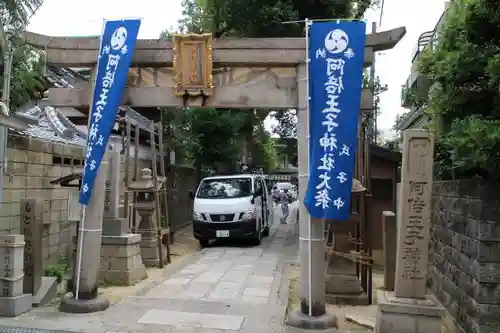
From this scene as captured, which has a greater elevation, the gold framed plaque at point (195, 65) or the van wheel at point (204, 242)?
the gold framed plaque at point (195, 65)

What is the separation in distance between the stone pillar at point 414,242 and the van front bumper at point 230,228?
31.1 ft

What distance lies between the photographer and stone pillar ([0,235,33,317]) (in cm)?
658

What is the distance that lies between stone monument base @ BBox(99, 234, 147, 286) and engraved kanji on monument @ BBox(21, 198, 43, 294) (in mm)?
2101

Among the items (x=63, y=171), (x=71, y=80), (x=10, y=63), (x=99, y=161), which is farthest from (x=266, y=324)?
(x=71, y=80)

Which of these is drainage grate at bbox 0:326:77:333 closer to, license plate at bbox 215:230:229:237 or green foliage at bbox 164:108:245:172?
license plate at bbox 215:230:229:237

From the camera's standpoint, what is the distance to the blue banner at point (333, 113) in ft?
20.9

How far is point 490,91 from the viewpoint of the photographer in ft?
17.6

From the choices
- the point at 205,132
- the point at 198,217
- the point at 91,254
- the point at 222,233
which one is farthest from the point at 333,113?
the point at 205,132

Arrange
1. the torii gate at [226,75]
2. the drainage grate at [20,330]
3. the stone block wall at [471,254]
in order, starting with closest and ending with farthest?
1. the stone block wall at [471,254]
2. the drainage grate at [20,330]
3. the torii gate at [226,75]

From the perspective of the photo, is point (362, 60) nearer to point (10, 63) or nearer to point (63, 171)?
point (10, 63)

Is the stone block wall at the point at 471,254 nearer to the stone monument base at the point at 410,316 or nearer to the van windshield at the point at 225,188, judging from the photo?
the stone monument base at the point at 410,316

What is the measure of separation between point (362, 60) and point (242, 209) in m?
9.04

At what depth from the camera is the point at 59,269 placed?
9.30 m

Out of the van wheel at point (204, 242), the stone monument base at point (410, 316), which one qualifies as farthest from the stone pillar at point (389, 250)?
the van wheel at point (204, 242)
